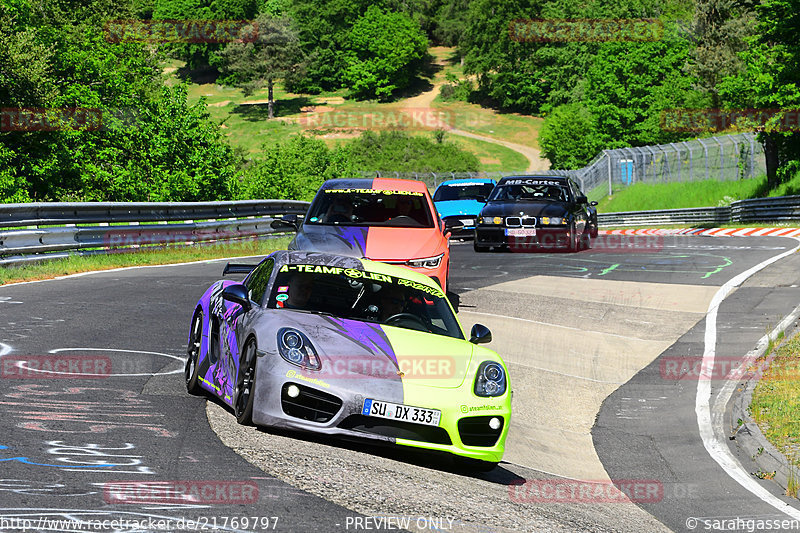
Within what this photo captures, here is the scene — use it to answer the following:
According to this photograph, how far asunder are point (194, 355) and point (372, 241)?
4592mm

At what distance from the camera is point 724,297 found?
17.4 metres

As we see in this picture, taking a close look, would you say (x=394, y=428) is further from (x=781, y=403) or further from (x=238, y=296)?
(x=781, y=403)

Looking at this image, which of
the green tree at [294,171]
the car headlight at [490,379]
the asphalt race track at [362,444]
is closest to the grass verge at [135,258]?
the asphalt race track at [362,444]

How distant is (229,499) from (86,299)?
9381 mm

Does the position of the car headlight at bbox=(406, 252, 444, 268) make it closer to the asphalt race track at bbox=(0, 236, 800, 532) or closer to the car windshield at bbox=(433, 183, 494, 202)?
the asphalt race track at bbox=(0, 236, 800, 532)

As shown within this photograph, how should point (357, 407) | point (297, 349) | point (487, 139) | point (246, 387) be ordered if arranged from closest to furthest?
point (357, 407)
point (297, 349)
point (246, 387)
point (487, 139)

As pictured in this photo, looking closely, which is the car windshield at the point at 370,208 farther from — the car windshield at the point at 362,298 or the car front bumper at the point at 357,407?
the car front bumper at the point at 357,407

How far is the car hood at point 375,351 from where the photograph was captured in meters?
6.95

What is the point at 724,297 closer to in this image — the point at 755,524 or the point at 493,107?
the point at 755,524

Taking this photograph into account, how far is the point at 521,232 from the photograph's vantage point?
76.4 feet

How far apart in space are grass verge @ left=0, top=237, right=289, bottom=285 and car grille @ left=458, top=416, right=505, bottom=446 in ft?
36.7

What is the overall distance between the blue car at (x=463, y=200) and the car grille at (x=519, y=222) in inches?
157

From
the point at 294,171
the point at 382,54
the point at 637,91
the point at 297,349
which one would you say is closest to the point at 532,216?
the point at 297,349

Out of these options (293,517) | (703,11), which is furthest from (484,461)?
(703,11)
